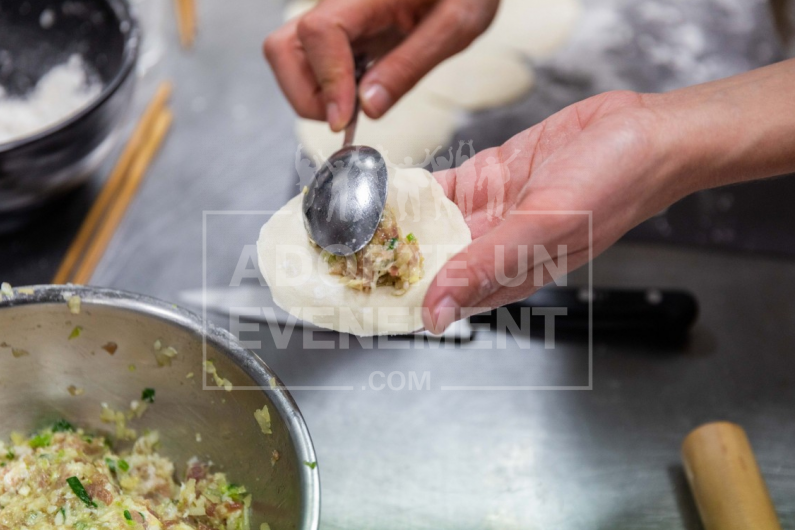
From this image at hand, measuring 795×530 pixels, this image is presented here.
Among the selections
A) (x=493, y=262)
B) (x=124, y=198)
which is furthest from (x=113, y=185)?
(x=493, y=262)

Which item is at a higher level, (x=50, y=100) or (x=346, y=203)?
(x=50, y=100)

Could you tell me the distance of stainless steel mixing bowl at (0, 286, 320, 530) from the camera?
995mm

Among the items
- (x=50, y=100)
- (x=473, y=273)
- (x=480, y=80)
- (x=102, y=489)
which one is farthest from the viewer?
(x=480, y=80)

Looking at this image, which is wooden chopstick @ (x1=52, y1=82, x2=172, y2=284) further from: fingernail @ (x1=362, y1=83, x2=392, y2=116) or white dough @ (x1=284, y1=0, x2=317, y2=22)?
fingernail @ (x1=362, y1=83, x2=392, y2=116)

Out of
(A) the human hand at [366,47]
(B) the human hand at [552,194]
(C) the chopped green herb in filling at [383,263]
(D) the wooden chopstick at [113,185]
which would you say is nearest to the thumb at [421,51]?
(A) the human hand at [366,47]

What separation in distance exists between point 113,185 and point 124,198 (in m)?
0.05

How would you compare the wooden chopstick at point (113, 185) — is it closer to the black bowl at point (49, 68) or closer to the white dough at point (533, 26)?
the black bowl at point (49, 68)

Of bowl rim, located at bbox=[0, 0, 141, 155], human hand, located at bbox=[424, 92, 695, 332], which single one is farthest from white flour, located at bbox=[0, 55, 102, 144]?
human hand, located at bbox=[424, 92, 695, 332]

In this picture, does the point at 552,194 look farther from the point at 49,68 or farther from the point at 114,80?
the point at 49,68

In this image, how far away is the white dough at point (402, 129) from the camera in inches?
68.9

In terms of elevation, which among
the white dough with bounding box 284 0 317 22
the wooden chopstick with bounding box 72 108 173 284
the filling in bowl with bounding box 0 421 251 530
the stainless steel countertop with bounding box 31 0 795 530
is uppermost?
the white dough with bounding box 284 0 317 22

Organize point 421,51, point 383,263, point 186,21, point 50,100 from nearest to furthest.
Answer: point 383,263, point 421,51, point 50,100, point 186,21

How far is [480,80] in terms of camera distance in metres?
2.02

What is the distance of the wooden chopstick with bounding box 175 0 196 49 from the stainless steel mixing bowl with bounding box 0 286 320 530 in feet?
4.48
